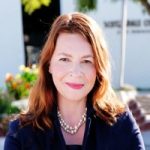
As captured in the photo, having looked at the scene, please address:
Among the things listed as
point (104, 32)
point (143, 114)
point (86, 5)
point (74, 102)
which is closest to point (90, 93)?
point (74, 102)

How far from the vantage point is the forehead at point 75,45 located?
200cm

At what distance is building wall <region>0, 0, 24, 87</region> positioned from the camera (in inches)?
663

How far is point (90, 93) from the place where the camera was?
220 centimetres

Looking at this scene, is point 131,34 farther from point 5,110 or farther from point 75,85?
point 75,85

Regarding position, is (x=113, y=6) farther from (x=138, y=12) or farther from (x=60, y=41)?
(x=60, y=41)

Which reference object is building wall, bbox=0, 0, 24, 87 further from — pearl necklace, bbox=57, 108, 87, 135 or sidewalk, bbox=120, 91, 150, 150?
pearl necklace, bbox=57, 108, 87, 135

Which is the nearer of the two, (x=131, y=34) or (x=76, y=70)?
(x=76, y=70)

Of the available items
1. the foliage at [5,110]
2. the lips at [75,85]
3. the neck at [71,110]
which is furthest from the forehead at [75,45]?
the foliage at [5,110]

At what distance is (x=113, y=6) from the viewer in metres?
17.3

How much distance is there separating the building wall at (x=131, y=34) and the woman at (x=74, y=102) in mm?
14624

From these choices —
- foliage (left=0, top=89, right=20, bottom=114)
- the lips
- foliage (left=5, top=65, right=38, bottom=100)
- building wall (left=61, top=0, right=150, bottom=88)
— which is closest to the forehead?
the lips

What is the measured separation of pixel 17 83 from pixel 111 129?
25.0ft

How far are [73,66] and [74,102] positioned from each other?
0.18m

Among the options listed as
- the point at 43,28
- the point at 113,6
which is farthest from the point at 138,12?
the point at 43,28
